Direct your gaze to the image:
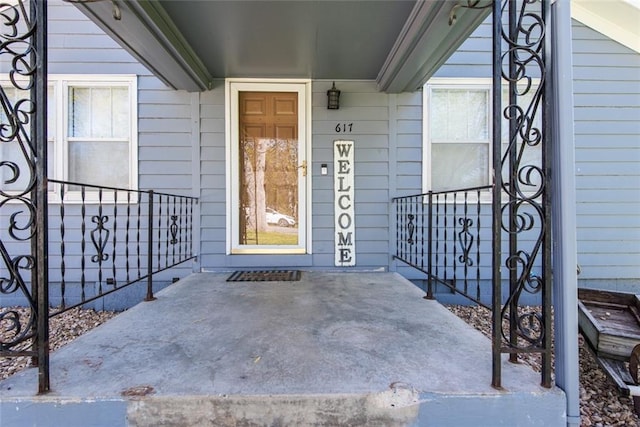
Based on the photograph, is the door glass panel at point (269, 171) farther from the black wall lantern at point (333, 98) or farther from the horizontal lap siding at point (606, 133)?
the horizontal lap siding at point (606, 133)

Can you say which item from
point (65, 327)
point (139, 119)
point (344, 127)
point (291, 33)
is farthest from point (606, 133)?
point (65, 327)

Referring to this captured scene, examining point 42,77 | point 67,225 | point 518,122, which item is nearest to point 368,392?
point 518,122

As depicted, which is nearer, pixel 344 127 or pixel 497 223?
pixel 497 223

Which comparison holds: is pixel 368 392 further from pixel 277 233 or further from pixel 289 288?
pixel 277 233

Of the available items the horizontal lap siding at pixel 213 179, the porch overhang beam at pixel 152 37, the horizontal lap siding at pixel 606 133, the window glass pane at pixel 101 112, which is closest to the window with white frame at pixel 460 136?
the horizontal lap siding at pixel 606 133

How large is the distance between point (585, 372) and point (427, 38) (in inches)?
104

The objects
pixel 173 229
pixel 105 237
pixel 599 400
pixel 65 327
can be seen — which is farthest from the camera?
pixel 105 237

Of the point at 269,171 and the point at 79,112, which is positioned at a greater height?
the point at 79,112

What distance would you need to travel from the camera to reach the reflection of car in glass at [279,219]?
3.73m

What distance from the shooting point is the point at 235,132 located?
364 centimetres

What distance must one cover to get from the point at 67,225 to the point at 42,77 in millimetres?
2681

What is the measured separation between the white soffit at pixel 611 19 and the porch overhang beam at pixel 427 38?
203 cm

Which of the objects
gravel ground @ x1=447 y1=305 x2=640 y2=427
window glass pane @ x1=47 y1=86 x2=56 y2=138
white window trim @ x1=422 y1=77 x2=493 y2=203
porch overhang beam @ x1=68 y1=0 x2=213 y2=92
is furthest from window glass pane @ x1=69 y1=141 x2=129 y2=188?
gravel ground @ x1=447 y1=305 x2=640 y2=427

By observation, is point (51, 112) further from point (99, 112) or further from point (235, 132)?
point (235, 132)
